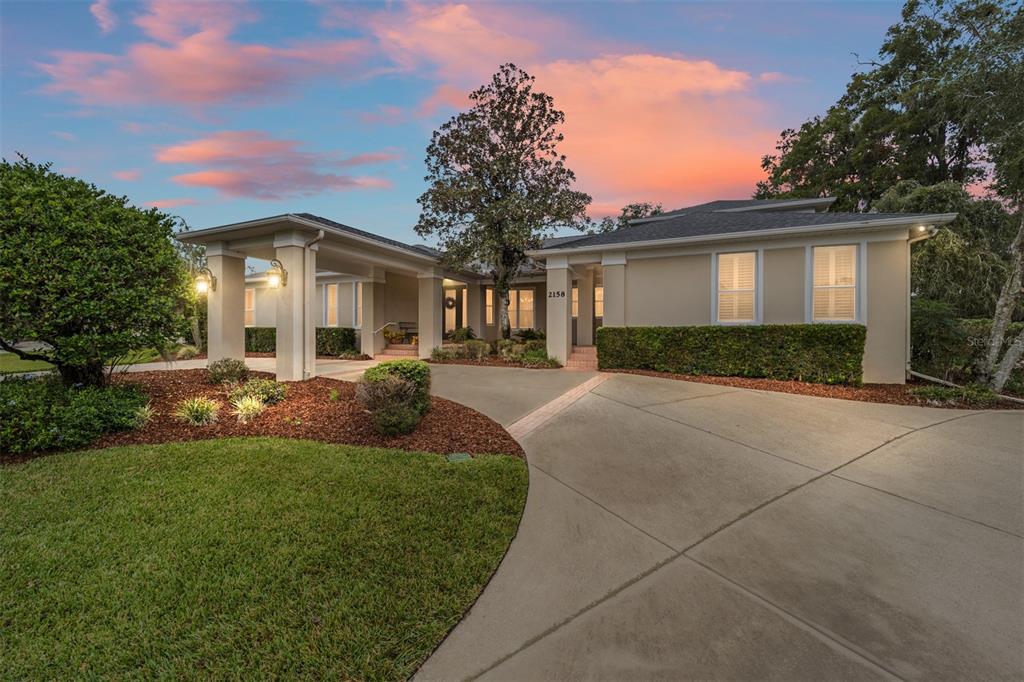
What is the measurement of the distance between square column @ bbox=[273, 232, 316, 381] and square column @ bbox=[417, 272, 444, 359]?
4689 mm

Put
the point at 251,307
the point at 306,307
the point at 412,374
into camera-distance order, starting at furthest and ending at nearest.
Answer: the point at 251,307
the point at 306,307
the point at 412,374

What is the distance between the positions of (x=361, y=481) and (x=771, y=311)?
9645 mm

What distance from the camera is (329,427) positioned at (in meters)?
5.28

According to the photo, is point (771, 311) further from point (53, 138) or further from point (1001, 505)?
point (53, 138)

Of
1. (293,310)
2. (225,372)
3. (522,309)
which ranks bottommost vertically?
(225,372)

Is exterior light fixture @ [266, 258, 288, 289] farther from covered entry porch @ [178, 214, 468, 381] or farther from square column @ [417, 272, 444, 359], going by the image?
square column @ [417, 272, 444, 359]

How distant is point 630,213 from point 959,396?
21.9m

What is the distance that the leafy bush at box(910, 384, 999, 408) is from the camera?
22.7ft

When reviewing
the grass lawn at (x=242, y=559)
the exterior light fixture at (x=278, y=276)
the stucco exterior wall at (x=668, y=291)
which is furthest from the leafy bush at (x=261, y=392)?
the stucco exterior wall at (x=668, y=291)

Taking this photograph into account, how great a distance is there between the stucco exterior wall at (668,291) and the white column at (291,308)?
7565mm

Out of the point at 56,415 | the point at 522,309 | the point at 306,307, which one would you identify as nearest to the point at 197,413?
the point at 56,415

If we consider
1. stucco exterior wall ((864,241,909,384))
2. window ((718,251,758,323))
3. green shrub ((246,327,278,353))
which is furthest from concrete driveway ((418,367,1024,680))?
green shrub ((246,327,278,353))

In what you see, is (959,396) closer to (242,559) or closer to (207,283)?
(242,559)

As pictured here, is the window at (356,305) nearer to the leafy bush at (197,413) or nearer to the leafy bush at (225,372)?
the leafy bush at (225,372)
